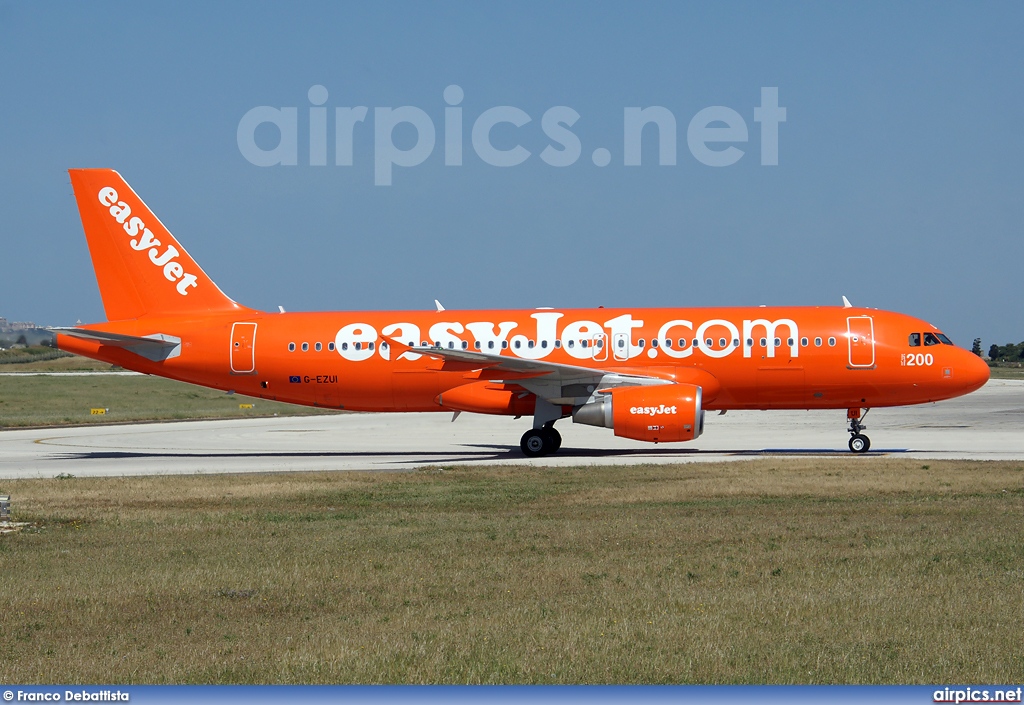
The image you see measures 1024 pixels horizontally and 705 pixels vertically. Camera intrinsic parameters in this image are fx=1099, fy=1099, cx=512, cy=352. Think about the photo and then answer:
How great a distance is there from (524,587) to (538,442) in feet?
67.8

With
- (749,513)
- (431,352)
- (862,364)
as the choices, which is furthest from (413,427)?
(749,513)

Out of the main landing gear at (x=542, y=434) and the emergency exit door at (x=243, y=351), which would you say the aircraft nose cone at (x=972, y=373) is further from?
the emergency exit door at (x=243, y=351)

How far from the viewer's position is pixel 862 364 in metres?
31.4

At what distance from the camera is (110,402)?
72.6 m

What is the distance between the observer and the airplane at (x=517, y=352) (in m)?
31.4

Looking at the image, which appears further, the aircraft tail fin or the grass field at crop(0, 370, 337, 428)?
the grass field at crop(0, 370, 337, 428)

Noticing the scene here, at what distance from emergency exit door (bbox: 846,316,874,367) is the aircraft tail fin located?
790 inches

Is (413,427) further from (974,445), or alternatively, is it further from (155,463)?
(974,445)

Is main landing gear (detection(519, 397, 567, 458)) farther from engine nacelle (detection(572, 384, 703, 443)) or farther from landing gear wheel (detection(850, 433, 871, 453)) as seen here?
landing gear wheel (detection(850, 433, 871, 453))

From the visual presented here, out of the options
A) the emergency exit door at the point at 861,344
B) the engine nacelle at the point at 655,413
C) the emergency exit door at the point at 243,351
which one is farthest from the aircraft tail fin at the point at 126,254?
the emergency exit door at the point at 861,344

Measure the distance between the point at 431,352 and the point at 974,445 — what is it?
16.8 meters

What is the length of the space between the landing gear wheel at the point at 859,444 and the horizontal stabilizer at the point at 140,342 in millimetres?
20759

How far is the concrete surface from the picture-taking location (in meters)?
30.5

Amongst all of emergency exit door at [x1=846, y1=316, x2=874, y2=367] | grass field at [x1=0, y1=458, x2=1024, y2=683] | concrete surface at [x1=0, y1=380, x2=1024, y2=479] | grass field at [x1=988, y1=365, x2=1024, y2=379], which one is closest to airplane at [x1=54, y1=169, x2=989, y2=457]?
A: emergency exit door at [x1=846, y1=316, x2=874, y2=367]
